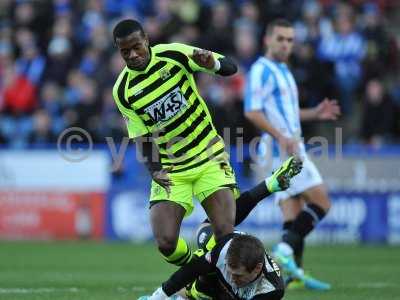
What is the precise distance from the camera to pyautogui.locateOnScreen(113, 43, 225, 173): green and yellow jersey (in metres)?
8.46

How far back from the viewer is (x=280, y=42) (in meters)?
10.7

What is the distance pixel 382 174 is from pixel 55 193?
5868 mm

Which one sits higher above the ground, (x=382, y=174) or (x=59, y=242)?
(x=382, y=174)

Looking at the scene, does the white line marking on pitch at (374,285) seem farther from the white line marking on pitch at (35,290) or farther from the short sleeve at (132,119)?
the short sleeve at (132,119)

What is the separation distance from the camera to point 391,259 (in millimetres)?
13688

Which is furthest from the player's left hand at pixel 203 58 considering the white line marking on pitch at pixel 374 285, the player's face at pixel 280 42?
the white line marking on pitch at pixel 374 285

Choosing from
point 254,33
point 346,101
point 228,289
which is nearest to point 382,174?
point 346,101

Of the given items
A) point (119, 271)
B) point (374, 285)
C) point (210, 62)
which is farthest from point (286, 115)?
point (119, 271)

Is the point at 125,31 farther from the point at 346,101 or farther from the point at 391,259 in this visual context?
the point at 346,101

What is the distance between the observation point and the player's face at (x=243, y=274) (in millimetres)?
7277

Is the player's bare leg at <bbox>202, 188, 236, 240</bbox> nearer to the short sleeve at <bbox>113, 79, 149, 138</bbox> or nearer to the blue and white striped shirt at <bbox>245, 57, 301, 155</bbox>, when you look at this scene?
the short sleeve at <bbox>113, 79, 149, 138</bbox>

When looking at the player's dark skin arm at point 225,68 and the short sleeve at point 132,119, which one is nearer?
the player's dark skin arm at point 225,68

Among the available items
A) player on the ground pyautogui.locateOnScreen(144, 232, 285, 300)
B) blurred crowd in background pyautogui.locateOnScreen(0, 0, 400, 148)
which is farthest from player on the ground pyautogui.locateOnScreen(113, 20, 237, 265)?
blurred crowd in background pyautogui.locateOnScreen(0, 0, 400, 148)

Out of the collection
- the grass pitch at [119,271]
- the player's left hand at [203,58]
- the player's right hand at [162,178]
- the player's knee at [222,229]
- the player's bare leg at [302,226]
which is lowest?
the grass pitch at [119,271]
